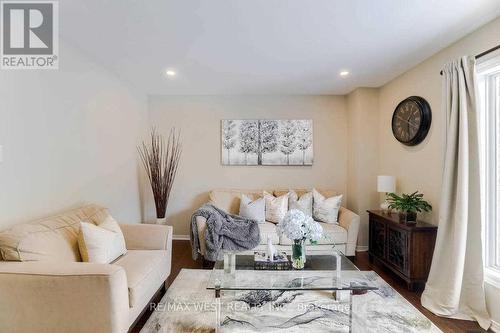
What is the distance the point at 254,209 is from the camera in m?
3.62

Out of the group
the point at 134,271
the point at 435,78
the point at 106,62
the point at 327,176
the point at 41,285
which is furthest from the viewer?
the point at 327,176

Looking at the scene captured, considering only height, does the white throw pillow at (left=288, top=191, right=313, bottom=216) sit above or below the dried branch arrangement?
below

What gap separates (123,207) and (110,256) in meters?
1.59

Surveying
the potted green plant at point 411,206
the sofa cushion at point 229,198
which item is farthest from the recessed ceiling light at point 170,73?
the potted green plant at point 411,206

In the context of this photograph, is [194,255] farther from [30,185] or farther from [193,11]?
[193,11]

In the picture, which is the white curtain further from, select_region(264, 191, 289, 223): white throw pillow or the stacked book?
select_region(264, 191, 289, 223): white throw pillow

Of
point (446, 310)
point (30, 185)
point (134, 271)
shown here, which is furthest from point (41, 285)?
point (446, 310)

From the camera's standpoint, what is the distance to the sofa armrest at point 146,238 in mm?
2500

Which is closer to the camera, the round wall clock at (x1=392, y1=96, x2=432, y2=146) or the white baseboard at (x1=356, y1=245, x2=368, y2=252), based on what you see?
the round wall clock at (x1=392, y1=96, x2=432, y2=146)

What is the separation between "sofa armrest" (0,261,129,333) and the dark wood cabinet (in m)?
2.64

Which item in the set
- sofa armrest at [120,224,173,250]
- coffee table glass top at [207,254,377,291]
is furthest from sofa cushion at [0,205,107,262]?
coffee table glass top at [207,254,377,291]

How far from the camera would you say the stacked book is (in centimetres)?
214

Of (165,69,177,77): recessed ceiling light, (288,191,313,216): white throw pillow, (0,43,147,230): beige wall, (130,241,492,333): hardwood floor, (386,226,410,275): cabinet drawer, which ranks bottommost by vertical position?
(130,241,492,333): hardwood floor

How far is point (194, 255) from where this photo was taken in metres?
3.18
